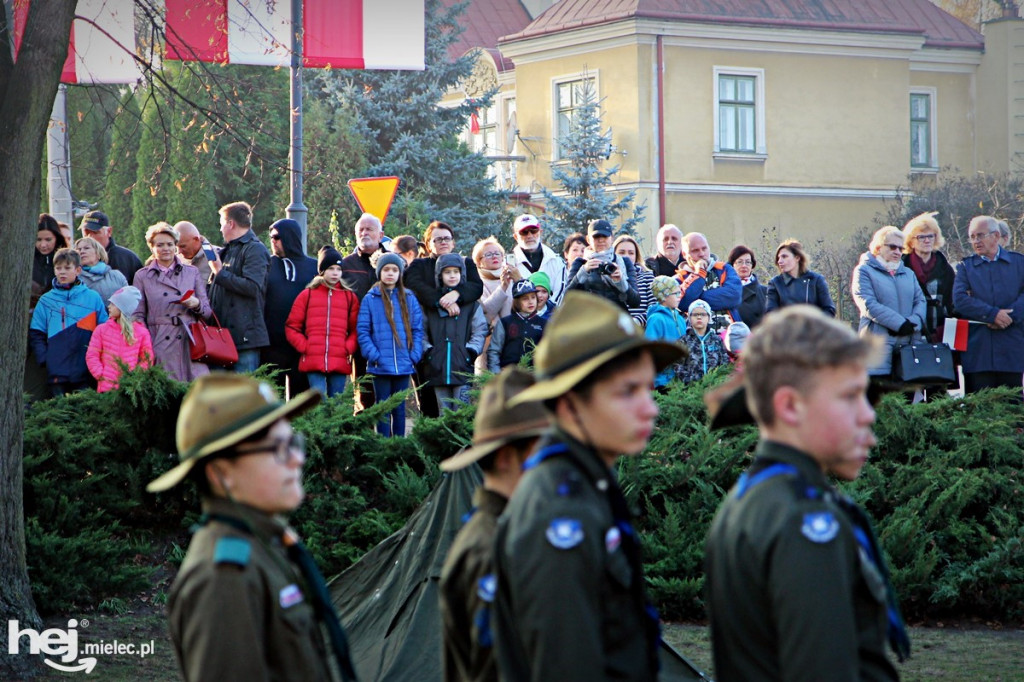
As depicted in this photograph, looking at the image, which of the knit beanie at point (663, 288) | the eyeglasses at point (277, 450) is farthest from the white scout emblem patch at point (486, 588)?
the knit beanie at point (663, 288)

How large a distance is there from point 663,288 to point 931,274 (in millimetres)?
2643

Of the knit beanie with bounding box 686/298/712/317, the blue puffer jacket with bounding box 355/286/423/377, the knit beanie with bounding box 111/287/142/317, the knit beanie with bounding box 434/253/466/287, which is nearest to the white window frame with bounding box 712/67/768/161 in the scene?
the knit beanie with bounding box 686/298/712/317

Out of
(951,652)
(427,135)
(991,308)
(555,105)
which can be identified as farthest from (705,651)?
(555,105)

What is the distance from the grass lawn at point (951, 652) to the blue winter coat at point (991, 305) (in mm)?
3865

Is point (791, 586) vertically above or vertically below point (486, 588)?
above

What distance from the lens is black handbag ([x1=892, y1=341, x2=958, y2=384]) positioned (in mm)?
12031

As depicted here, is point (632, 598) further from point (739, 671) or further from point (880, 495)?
point (880, 495)

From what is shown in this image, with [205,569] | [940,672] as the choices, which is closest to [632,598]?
[205,569]

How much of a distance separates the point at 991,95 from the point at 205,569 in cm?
4293

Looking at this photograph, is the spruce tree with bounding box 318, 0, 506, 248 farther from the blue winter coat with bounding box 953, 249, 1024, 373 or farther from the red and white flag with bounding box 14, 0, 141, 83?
the blue winter coat with bounding box 953, 249, 1024, 373

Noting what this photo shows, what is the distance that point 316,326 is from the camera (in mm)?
11672

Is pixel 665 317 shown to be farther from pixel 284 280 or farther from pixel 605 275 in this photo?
pixel 284 280

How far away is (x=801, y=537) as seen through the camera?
10.1 feet

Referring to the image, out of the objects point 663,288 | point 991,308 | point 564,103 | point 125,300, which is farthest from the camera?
point 564,103
